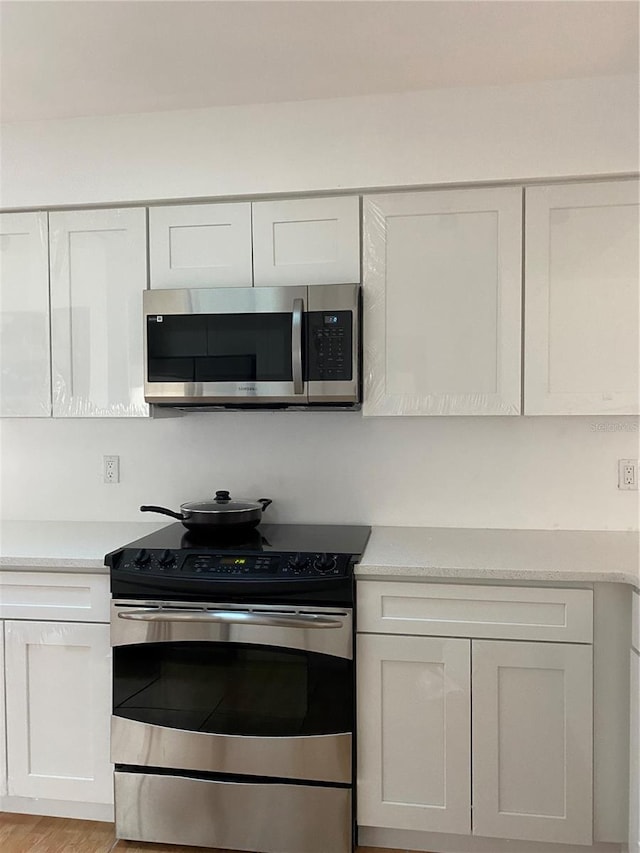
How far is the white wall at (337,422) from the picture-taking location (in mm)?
2164

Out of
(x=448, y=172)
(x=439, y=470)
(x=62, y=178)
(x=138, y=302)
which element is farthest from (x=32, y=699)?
(x=448, y=172)

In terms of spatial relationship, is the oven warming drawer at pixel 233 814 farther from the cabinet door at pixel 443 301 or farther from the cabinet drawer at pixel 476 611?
the cabinet door at pixel 443 301

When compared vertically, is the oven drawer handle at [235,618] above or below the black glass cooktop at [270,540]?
below

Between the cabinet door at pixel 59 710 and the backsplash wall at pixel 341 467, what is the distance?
70cm

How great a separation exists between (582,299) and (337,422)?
100 centimetres

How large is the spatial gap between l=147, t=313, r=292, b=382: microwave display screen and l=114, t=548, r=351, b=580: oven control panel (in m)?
0.61

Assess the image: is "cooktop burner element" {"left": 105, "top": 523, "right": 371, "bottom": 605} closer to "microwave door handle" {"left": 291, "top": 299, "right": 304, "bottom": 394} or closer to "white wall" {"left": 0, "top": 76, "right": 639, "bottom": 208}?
"microwave door handle" {"left": 291, "top": 299, "right": 304, "bottom": 394}

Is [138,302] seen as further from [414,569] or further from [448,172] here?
[414,569]

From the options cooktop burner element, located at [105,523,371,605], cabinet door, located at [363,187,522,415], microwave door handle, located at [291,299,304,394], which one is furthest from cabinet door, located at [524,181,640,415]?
cooktop burner element, located at [105,523,371,605]

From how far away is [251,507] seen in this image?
2324 mm

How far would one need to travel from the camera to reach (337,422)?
2594mm

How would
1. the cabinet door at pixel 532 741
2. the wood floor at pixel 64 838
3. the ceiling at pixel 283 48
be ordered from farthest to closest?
the wood floor at pixel 64 838 < the cabinet door at pixel 532 741 < the ceiling at pixel 283 48

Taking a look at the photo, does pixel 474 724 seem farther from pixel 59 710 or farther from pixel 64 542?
pixel 64 542

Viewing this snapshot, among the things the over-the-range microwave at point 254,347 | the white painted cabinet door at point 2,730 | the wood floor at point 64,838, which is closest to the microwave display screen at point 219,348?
the over-the-range microwave at point 254,347
